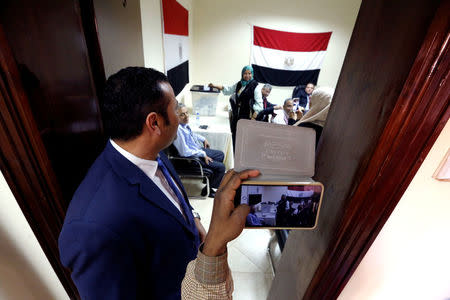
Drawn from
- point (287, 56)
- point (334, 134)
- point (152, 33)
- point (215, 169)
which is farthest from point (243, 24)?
point (334, 134)

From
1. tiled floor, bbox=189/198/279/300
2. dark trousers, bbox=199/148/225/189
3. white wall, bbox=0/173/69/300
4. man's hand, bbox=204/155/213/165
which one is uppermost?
white wall, bbox=0/173/69/300

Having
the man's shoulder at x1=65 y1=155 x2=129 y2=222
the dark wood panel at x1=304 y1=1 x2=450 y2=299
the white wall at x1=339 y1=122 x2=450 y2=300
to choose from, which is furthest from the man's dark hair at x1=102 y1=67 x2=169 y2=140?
the white wall at x1=339 y1=122 x2=450 y2=300

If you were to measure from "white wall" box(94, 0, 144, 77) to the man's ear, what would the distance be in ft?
3.18

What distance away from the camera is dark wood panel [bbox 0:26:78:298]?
0.58 meters

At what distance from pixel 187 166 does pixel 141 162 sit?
136cm

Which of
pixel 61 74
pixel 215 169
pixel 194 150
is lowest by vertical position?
pixel 215 169

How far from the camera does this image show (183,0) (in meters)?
2.82

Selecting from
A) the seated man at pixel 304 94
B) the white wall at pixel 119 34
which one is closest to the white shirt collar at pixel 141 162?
the white wall at pixel 119 34

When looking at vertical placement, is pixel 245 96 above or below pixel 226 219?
below

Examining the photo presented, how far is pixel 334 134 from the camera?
0.56 metres

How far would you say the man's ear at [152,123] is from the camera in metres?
0.75

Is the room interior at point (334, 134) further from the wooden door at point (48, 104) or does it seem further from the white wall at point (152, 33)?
the white wall at point (152, 33)

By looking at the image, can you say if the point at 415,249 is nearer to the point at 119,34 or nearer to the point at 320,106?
the point at 320,106

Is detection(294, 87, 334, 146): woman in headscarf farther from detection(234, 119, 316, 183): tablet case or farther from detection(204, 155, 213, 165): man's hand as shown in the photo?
detection(204, 155, 213, 165): man's hand
